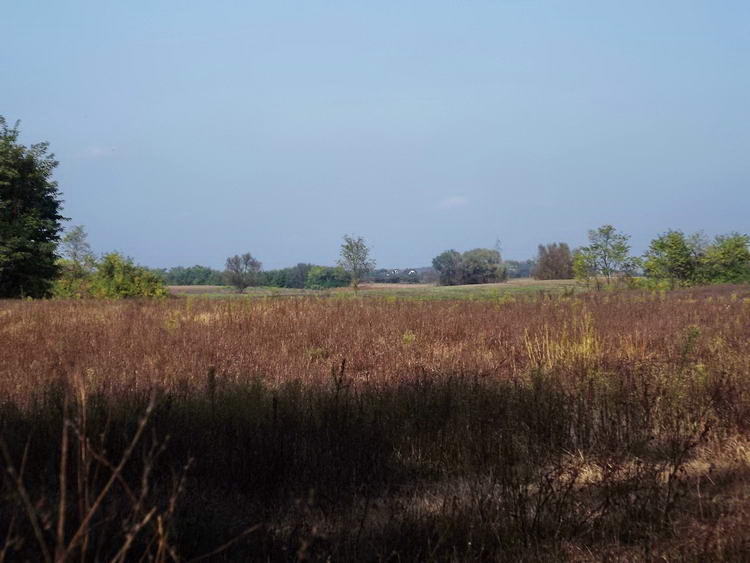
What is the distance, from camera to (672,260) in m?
43.6

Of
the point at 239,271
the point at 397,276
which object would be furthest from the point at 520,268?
the point at 239,271

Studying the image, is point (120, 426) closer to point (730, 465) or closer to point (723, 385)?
point (730, 465)

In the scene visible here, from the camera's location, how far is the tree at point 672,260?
43.5 metres

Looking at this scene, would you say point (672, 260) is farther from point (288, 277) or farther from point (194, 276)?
point (194, 276)

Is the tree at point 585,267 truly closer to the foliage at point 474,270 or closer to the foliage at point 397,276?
the foliage at point 474,270

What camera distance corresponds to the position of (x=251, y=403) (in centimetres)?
546

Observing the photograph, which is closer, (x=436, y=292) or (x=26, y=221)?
(x=26, y=221)

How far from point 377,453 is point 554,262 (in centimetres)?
9908

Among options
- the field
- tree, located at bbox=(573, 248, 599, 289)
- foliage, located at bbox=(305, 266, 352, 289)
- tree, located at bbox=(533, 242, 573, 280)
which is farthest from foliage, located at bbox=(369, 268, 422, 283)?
the field

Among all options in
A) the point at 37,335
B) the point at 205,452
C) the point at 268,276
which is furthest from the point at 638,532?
the point at 268,276

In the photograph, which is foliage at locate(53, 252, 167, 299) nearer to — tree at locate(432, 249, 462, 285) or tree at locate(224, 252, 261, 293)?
tree at locate(224, 252, 261, 293)

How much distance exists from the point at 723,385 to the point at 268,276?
312ft

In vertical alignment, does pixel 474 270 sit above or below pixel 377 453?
above

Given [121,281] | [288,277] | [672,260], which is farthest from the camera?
[288,277]
